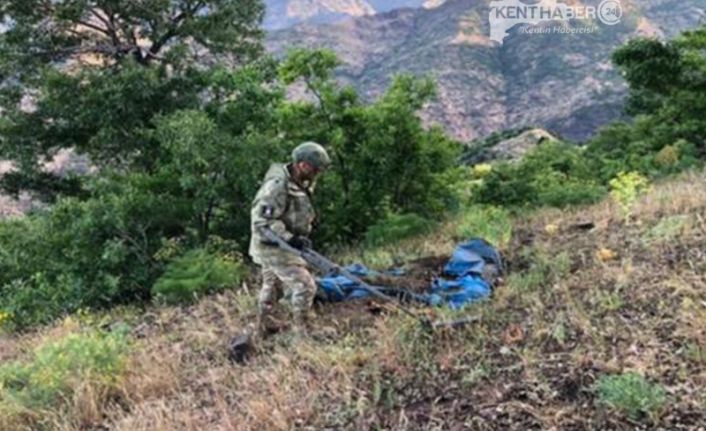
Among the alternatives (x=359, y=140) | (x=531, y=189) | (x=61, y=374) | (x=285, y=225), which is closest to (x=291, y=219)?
(x=285, y=225)

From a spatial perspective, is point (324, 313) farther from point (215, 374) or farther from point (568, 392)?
point (568, 392)

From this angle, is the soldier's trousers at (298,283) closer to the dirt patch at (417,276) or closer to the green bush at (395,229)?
the dirt patch at (417,276)

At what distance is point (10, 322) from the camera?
10.5m

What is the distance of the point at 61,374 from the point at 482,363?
335 cm

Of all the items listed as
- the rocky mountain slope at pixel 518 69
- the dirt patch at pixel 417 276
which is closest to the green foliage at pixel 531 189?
the dirt patch at pixel 417 276

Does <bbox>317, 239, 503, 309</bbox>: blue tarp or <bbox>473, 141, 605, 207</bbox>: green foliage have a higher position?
<bbox>317, 239, 503, 309</bbox>: blue tarp

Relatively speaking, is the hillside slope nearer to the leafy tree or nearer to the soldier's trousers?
the soldier's trousers

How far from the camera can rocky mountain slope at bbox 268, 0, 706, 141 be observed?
405 feet

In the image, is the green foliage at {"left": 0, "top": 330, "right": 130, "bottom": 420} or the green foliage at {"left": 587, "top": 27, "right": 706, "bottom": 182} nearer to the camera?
the green foliage at {"left": 0, "top": 330, "right": 130, "bottom": 420}

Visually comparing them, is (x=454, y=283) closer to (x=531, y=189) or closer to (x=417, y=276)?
(x=417, y=276)

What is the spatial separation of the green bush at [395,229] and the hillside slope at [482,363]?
3693 millimetres

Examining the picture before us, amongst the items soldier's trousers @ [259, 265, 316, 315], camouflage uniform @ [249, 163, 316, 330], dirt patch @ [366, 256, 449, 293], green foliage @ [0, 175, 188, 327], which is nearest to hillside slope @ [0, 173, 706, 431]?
soldier's trousers @ [259, 265, 316, 315]

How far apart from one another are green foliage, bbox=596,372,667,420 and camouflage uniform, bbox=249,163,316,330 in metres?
3.01

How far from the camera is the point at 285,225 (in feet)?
21.8
